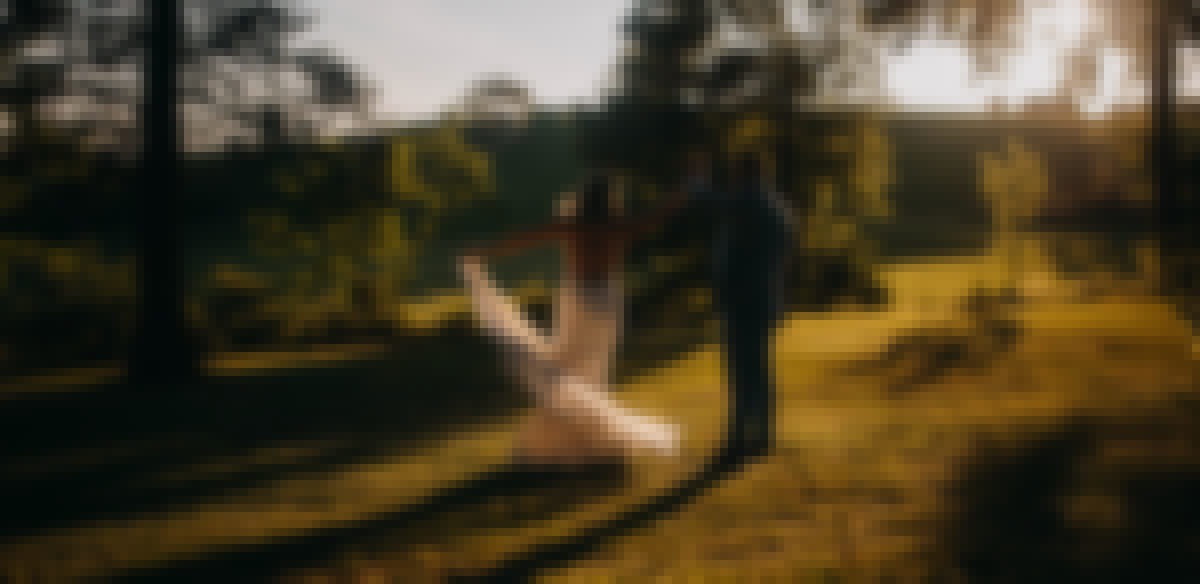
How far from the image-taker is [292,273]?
1527cm

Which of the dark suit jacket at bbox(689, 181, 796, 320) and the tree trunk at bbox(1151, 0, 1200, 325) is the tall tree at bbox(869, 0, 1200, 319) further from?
the dark suit jacket at bbox(689, 181, 796, 320)

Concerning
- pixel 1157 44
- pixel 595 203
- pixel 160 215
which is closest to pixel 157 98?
pixel 160 215

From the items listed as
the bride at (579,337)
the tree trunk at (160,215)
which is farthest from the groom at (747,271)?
the tree trunk at (160,215)

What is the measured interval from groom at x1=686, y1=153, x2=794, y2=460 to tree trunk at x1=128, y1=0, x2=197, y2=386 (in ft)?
26.8

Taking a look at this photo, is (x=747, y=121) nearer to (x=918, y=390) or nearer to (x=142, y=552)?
(x=918, y=390)

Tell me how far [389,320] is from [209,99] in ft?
18.8

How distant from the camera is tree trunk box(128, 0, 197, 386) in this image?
12.7m

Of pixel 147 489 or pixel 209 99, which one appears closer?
pixel 147 489

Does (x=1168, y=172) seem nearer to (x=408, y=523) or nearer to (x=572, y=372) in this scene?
(x=572, y=372)

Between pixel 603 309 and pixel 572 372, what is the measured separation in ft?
1.88

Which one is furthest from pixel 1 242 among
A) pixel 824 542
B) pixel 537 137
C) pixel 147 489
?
pixel 537 137

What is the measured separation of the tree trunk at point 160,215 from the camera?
1269 centimetres

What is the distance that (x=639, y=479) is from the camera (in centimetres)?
746

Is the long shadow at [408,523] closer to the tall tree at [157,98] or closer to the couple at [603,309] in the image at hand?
the couple at [603,309]
